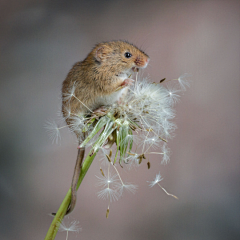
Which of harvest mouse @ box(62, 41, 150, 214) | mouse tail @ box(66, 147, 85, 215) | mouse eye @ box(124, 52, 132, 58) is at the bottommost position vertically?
mouse tail @ box(66, 147, 85, 215)

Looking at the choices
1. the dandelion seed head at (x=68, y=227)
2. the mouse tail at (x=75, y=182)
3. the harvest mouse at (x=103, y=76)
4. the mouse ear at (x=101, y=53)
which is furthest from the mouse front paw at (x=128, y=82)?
the dandelion seed head at (x=68, y=227)

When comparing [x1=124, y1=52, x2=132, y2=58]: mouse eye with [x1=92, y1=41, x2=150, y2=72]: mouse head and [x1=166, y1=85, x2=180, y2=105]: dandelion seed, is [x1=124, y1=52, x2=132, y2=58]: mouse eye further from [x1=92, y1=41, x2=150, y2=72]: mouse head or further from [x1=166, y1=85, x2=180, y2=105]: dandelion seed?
[x1=166, y1=85, x2=180, y2=105]: dandelion seed

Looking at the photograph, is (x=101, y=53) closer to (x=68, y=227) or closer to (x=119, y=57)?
(x=119, y=57)

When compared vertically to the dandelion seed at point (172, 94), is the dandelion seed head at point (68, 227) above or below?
below

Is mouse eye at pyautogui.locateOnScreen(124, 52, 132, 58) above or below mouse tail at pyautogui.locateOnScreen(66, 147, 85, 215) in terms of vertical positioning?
above

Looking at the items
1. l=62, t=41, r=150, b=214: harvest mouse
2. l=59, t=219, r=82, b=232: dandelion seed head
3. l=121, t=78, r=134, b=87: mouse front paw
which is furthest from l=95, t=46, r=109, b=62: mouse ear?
l=59, t=219, r=82, b=232: dandelion seed head

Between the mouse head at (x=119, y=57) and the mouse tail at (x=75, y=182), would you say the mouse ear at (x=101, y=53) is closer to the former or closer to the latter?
the mouse head at (x=119, y=57)

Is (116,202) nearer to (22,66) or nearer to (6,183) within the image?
(6,183)

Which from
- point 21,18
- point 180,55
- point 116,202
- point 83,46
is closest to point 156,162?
point 116,202
